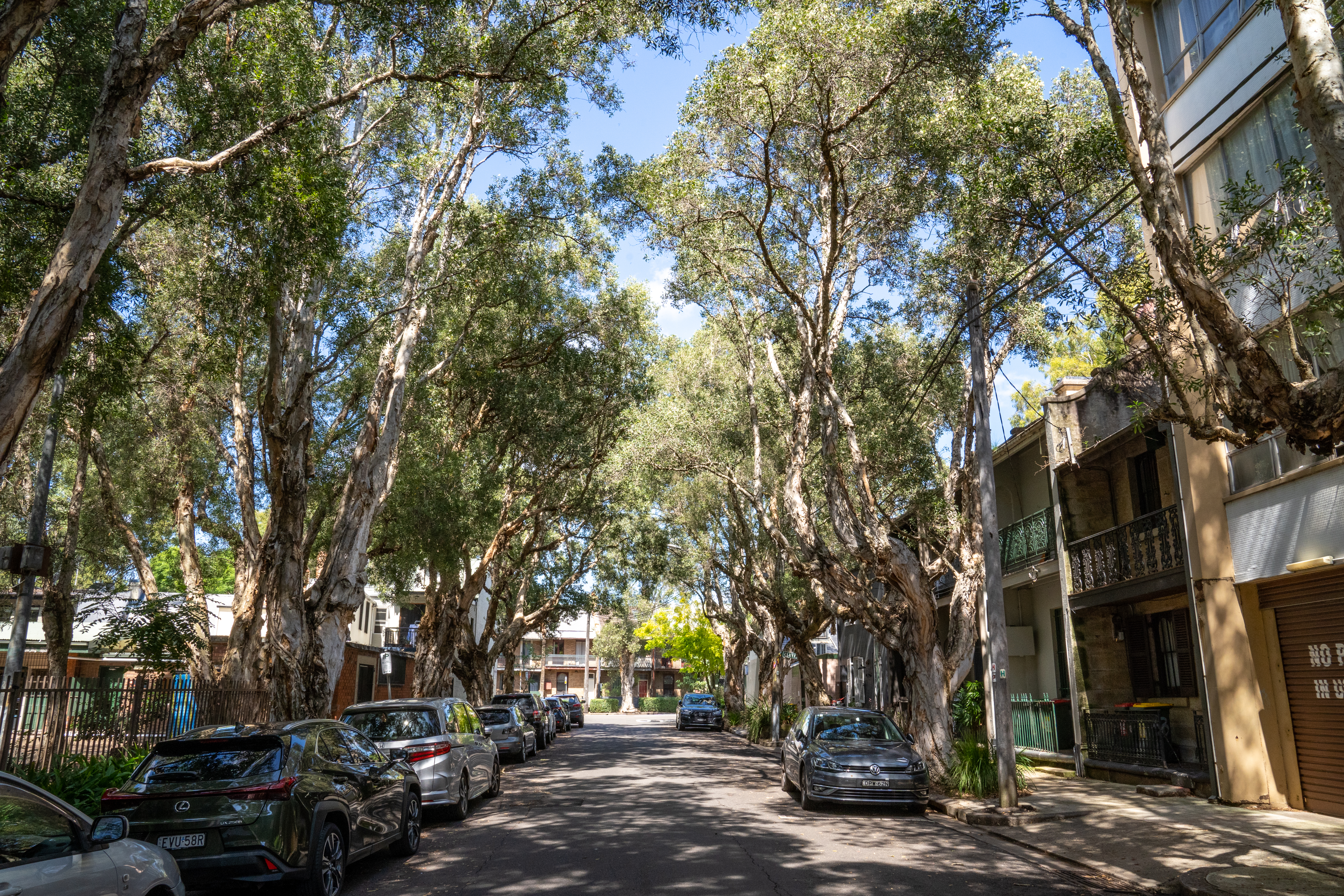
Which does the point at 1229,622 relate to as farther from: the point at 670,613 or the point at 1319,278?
the point at 670,613

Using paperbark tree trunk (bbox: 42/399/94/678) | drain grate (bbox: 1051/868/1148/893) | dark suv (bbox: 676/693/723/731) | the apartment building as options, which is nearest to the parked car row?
drain grate (bbox: 1051/868/1148/893)

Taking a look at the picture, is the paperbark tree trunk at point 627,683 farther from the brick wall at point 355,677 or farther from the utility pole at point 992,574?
the utility pole at point 992,574

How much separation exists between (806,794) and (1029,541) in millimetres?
10277

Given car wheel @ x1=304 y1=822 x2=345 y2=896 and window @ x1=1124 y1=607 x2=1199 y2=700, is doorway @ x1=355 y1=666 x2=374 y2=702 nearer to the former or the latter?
window @ x1=1124 y1=607 x2=1199 y2=700

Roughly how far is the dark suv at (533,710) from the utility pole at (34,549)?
1200 centimetres

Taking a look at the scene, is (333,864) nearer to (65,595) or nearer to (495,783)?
(495,783)

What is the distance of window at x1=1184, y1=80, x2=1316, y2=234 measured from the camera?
11.6 m

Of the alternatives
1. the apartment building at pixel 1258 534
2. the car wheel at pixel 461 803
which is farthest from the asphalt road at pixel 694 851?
the apartment building at pixel 1258 534

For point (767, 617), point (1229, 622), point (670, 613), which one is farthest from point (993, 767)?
point (670, 613)

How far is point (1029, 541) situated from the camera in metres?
20.9

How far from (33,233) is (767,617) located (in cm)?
2336

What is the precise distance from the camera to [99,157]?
25.8ft

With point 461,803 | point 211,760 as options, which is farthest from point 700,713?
point 211,760

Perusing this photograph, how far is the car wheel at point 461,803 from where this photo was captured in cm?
1227
